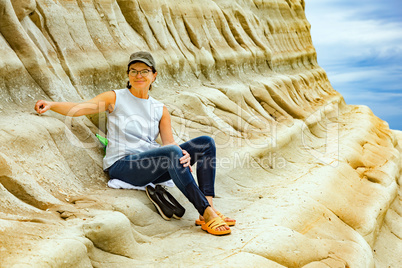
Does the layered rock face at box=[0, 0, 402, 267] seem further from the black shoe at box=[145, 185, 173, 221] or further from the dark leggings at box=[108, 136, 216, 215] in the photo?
the dark leggings at box=[108, 136, 216, 215]

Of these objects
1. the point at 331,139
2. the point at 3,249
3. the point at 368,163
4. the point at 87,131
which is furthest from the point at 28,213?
the point at 331,139

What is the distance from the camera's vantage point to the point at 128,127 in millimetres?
3801

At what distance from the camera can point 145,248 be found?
324cm

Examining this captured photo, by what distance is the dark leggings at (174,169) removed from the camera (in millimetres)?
3498

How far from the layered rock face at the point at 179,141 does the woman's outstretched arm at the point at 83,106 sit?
304 mm

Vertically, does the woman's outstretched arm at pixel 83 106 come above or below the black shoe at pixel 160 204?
above

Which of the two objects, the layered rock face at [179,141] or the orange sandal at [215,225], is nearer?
the layered rock face at [179,141]

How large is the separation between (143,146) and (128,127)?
0.21 meters

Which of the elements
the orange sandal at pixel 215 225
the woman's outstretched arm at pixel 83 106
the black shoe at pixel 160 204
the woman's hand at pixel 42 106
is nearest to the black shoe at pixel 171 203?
the black shoe at pixel 160 204

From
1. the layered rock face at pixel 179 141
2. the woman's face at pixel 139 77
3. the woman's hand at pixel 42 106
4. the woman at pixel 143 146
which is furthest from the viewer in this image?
the woman's face at pixel 139 77

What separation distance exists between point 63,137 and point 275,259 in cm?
209

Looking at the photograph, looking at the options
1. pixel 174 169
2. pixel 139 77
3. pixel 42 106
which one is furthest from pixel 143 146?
pixel 42 106

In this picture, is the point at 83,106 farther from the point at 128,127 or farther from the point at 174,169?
the point at 174,169

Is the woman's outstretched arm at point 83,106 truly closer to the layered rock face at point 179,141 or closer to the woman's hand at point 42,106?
the woman's hand at point 42,106
